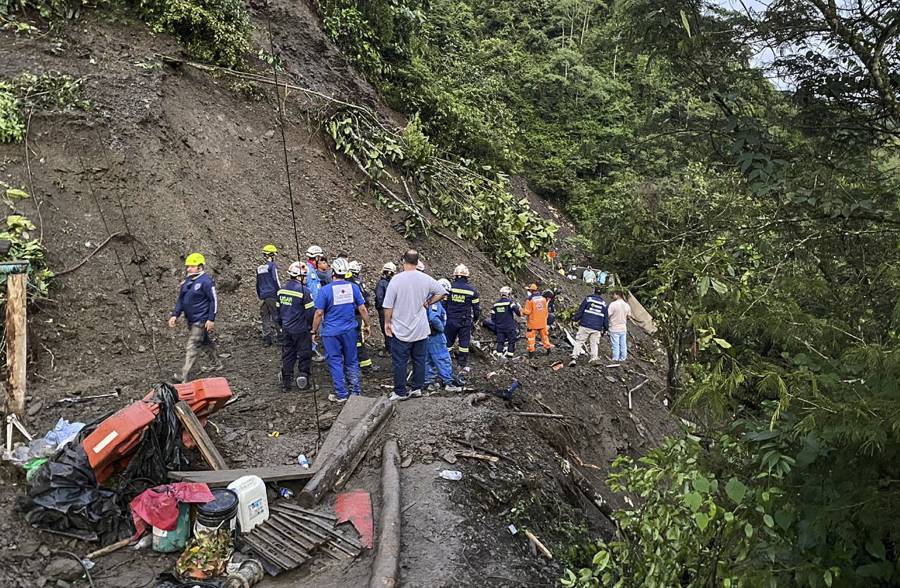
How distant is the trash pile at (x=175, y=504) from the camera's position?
4.67 m

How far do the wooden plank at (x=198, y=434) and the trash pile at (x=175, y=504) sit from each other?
13 millimetres

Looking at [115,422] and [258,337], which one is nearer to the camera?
[115,422]

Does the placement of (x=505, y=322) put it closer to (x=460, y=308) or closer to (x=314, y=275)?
(x=460, y=308)

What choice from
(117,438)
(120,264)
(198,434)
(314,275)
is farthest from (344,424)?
(120,264)

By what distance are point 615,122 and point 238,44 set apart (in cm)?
1790

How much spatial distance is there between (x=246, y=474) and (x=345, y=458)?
38.2 inches

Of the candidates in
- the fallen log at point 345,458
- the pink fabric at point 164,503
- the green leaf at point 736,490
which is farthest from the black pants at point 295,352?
the green leaf at point 736,490

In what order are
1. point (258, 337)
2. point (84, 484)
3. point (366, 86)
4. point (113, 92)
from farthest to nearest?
point (366, 86) < point (113, 92) < point (258, 337) < point (84, 484)

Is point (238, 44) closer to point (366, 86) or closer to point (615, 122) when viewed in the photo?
point (366, 86)

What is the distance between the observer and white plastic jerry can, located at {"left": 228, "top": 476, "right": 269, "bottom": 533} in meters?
4.93

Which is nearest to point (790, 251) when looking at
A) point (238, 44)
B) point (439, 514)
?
point (439, 514)

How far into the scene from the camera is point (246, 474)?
5426 mm

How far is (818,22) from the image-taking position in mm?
3502

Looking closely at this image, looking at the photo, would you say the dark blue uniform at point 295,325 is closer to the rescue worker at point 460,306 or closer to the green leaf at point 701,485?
the rescue worker at point 460,306
